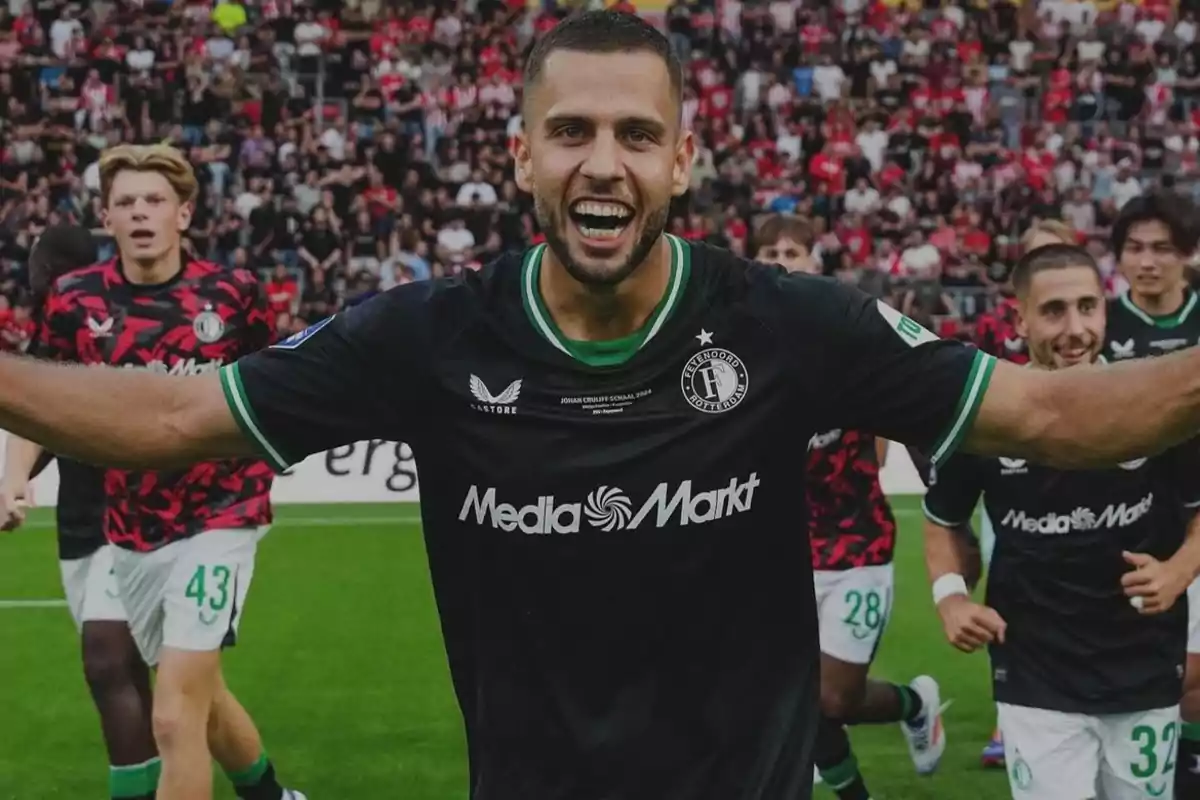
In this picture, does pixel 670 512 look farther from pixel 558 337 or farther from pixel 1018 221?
pixel 1018 221

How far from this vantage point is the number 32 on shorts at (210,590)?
17.5ft

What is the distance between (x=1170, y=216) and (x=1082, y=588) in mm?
2247

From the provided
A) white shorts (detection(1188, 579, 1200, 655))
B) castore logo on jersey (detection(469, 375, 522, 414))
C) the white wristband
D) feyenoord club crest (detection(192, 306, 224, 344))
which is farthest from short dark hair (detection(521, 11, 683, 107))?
white shorts (detection(1188, 579, 1200, 655))

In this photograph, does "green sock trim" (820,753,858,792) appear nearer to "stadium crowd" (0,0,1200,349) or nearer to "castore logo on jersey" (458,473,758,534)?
"castore logo on jersey" (458,473,758,534)

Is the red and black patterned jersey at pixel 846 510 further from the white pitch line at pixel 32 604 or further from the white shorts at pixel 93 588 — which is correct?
the white pitch line at pixel 32 604

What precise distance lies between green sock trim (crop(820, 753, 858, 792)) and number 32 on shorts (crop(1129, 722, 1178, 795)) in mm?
1748

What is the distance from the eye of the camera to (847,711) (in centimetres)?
625

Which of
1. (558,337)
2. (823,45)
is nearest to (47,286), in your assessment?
(558,337)

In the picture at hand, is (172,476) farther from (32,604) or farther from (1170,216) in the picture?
(32,604)

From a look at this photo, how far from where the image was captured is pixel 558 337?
2748 mm

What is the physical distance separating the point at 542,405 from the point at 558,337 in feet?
0.41

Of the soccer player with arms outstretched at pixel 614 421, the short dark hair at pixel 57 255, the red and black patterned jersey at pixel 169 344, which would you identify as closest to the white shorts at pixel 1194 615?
the red and black patterned jersey at pixel 169 344

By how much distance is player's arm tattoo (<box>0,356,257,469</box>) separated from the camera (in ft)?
8.36

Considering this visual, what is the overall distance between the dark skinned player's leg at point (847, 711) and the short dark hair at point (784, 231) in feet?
5.63
